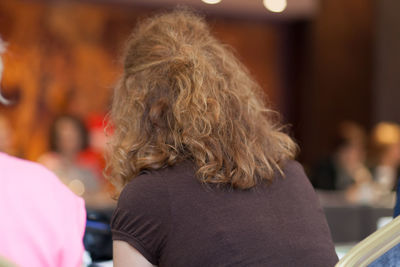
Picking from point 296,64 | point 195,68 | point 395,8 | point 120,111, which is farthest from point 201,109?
point 296,64

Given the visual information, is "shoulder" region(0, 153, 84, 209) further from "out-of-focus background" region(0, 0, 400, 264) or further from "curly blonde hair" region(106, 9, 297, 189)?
"out-of-focus background" region(0, 0, 400, 264)

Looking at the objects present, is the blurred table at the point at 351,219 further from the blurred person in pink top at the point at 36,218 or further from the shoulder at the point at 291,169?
the blurred person in pink top at the point at 36,218

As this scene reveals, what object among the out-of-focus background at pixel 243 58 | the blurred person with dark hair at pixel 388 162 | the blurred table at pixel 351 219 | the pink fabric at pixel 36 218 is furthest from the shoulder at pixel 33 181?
the out-of-focus background at pixel 243 58

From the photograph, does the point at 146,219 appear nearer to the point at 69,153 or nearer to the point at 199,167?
the point at 199,167

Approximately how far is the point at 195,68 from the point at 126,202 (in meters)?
0.33

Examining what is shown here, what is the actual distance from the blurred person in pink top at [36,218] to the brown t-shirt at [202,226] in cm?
20

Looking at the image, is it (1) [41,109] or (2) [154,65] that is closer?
(2) [154,65]

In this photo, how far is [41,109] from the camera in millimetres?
8641

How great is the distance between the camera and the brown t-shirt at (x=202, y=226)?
1119mm

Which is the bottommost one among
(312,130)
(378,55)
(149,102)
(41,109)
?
(312,130)

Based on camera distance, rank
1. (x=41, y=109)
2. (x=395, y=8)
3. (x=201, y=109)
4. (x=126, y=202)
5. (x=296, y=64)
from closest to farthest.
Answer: (x=126, y=202)
(x=201, y=109)
(x=395, y=8)
(x=41, y=109)
(x=296, y=64)

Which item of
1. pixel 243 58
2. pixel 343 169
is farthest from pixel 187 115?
pixel 243 58

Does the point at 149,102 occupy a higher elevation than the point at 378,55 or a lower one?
higher

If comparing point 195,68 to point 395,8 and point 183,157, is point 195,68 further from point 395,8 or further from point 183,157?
point 395,8
